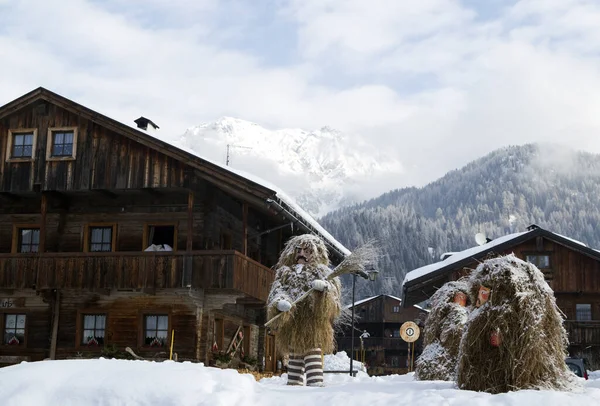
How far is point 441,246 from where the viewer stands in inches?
4840

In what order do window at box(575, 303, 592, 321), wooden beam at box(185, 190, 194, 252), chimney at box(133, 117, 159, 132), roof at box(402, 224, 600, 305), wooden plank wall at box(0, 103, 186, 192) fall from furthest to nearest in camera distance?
window at box(575, 303, 592, 321) < roof at box(402, 224, 600, 305) < chimney at box(133, 117, 159, 132) < wooden plank wall at box(0, 103, 186, 192) < wooden beam at box(185, 190, 194, 252)

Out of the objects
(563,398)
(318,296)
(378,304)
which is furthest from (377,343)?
(563,398)

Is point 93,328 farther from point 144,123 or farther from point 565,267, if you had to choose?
point 565,267

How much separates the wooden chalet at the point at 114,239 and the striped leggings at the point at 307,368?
8.26 m

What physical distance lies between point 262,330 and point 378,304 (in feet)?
124

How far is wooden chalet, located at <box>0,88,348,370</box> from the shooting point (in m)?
22.3

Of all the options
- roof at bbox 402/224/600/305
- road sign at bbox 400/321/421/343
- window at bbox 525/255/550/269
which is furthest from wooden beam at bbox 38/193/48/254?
window at bbox 525/255/550/269

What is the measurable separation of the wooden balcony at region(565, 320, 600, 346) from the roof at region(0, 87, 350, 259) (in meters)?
13.5

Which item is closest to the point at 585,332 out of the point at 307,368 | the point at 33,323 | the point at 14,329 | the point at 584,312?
the point at 584,312

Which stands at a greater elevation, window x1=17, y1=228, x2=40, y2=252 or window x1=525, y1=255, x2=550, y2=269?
window x1=525, y1=255, x2=550, y2=269

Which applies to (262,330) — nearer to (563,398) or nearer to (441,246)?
(563,398)

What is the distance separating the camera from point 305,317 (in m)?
13.2

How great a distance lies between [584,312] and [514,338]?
Result: 92.7ft

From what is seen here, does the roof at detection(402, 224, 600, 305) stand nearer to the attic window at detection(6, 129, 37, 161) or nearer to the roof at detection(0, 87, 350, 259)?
the roof at detection(0, 87, 350, 259)
